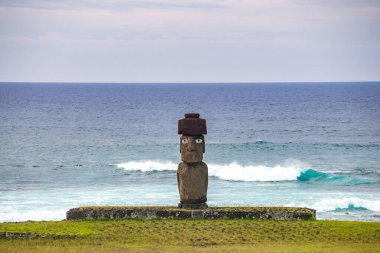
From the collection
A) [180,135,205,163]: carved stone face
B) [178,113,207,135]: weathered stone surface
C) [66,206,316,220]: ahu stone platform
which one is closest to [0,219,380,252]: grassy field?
[66,206,316,220]: ahu stone platform

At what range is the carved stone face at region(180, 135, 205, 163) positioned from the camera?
24.5 meters

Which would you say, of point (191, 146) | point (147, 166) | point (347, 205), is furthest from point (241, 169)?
point (191, 146)

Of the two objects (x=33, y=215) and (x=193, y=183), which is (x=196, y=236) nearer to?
(x=193, y=183)

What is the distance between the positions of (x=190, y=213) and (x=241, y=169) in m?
28.7

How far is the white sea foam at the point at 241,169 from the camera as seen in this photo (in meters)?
49.5

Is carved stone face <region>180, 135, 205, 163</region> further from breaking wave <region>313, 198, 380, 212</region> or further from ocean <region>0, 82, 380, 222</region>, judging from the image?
breaking wave <region>313, 198, 380, 212</region>

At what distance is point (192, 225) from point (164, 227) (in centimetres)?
79

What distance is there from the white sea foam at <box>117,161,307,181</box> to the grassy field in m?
25.9

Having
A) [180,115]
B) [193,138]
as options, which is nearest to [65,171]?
[193,138]

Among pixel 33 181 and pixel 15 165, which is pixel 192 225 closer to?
pixel 33 181

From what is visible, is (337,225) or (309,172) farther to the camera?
(309,172)

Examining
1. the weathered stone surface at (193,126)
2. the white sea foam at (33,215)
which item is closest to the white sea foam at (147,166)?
the white sea foam at (33,215)

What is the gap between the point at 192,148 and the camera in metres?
24.5

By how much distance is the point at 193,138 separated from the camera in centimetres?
2461
